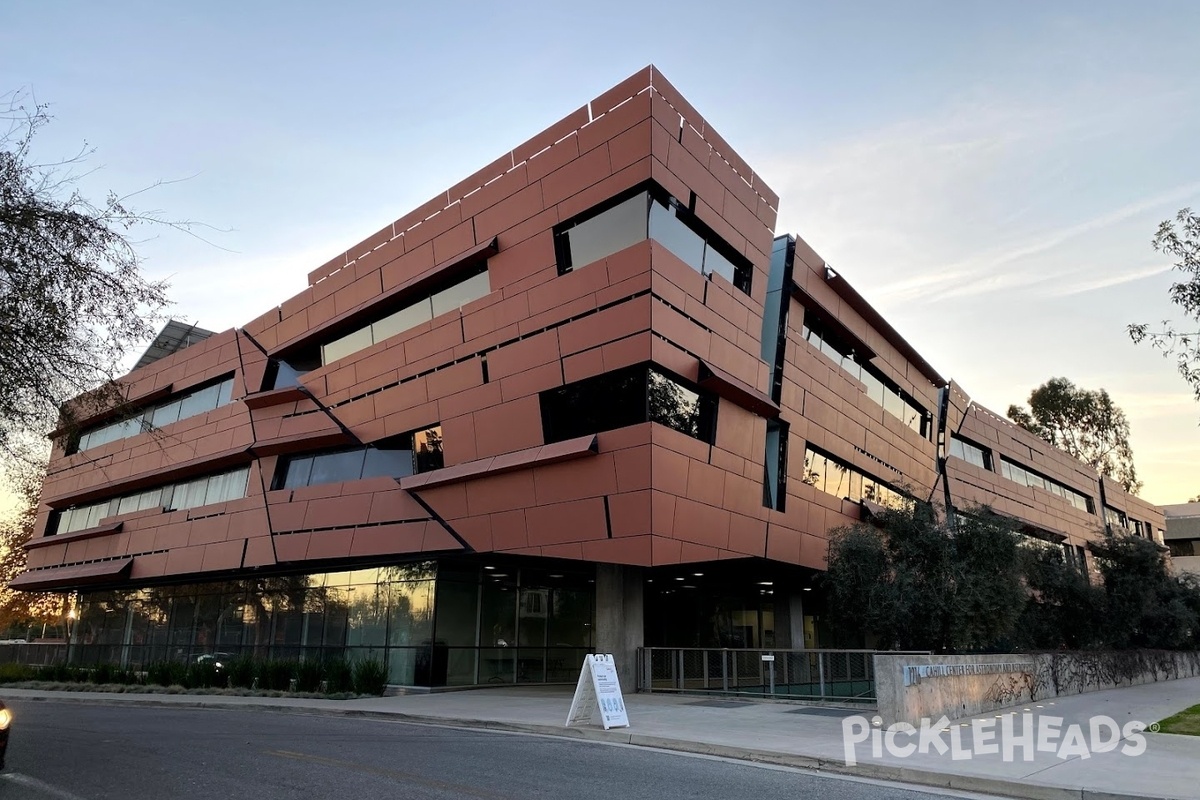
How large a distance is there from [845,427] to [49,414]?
81.9 ft

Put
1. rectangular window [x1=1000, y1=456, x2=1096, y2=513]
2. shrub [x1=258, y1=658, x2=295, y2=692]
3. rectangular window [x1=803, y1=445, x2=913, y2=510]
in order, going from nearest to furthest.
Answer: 1. shrub [x1=258, y1=658, x2=295, y2=692]
2. rectangular window [x1=803, y1=445, x2=913, y2=510]
3. rectangular window [x1=1000, y1=456, x2=1096, y2=513]

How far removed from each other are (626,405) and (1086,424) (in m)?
60.8

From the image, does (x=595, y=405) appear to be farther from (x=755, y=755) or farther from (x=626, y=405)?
(x=755, y=755)

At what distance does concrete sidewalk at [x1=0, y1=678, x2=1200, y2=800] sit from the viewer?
9.06m

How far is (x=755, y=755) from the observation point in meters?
11.1

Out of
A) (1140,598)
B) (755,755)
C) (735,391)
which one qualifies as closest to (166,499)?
(735,391)

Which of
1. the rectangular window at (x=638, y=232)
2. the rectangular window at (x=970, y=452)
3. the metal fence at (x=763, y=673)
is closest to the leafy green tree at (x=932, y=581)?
the metal fence at (x=763, y=673)

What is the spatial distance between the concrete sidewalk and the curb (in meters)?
0.02

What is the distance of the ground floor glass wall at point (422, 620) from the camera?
24219mm

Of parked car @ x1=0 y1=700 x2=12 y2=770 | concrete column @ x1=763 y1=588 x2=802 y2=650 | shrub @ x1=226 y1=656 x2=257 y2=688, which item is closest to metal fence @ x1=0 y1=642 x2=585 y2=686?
shrub @ x1=226 y1=656 x2=257 y2=688

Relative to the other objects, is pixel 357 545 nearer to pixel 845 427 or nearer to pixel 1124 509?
pixel 845 427

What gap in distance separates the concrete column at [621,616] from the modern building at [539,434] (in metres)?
0.08

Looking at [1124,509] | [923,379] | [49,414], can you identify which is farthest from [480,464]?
[1124,509]

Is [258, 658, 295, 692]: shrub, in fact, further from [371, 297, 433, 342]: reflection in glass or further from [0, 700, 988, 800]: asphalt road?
[371, 297, 433, 342]: reflection in glass
